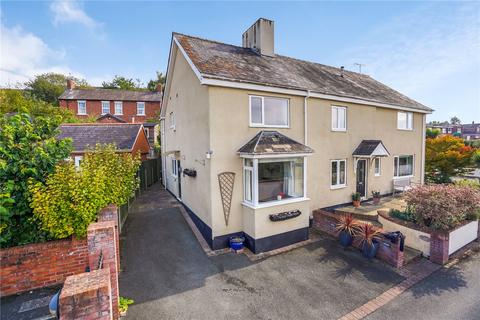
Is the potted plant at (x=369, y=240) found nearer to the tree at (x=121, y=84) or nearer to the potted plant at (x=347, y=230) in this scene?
the potted plant at (x=347, y=230)

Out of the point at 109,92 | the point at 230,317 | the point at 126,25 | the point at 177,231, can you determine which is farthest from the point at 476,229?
the point at 109,92

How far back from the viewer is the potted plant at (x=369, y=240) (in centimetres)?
796

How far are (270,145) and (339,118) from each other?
573 centimetres

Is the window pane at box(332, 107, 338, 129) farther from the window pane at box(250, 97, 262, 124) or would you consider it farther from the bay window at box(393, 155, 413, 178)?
the bay window at box(393, 155, 413, 178)

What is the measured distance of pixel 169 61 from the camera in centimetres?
1309

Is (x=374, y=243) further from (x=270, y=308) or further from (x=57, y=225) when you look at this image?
(x=57, y=225)

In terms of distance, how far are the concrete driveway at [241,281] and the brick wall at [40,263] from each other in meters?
1.51

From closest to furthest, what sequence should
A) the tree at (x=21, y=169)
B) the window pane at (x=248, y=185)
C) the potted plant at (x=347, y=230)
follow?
the tree at (x=21, y=169), the potted plant at (x=347, y=230), the window pane at (x=248, y=185)

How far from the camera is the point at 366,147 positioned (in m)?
12.7

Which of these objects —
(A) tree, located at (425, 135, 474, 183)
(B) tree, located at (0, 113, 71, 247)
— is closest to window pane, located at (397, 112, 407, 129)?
(A) tree, located at (425, 135, 474, 183)

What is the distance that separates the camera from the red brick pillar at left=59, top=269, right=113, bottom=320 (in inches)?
135

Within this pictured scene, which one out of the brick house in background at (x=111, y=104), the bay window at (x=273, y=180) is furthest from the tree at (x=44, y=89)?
the bay window at (x=273, y=180)

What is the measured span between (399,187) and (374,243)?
30.5 feet

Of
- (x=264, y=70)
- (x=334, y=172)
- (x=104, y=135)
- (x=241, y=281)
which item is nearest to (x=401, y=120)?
(x=334, y=172)
